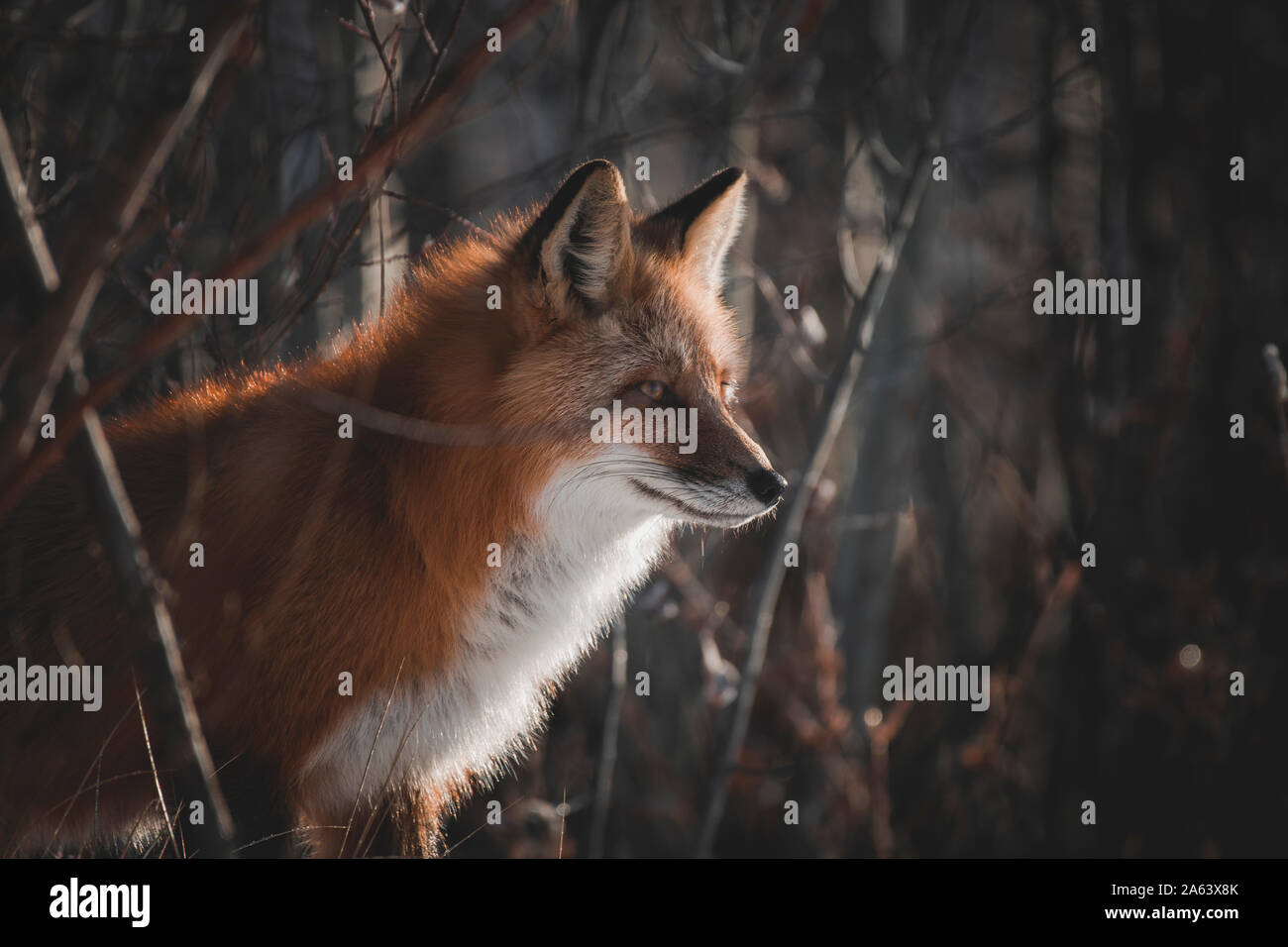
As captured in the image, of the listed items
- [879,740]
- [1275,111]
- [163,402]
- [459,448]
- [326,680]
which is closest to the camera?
[326,680]

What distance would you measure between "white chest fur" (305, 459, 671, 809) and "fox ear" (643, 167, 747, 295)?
96cm

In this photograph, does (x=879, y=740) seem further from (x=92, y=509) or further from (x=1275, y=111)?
(x=1275, y=111)

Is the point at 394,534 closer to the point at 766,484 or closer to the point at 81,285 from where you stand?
the point at 766,484

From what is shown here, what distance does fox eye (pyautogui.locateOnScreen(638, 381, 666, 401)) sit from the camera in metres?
3.11

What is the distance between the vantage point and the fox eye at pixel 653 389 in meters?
3.11

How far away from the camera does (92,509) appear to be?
1.68 meters

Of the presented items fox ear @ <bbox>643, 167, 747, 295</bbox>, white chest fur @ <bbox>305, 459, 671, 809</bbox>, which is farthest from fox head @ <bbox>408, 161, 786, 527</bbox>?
fox ear @ <bbox>643, 167, 747, 295</bbox>

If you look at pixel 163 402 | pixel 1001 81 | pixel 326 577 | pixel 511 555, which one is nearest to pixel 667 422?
pixel 511 555

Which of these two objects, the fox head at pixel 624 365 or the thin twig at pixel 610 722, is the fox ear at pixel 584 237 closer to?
the fox head at pixel 624 365

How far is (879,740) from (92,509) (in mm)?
4279

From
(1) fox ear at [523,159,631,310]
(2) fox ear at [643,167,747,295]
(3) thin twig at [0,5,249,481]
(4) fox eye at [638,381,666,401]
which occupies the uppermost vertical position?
(2) fox ear at [643,167,747,295]

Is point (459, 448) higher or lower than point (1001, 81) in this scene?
lower

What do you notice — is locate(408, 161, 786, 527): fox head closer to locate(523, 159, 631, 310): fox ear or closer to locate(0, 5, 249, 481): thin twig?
locate(523, 159, 631, 310): fox ear

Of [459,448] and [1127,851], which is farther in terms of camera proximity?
[1127,851]
